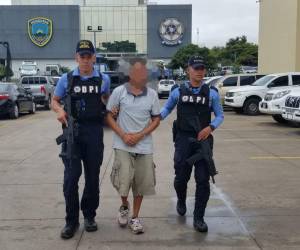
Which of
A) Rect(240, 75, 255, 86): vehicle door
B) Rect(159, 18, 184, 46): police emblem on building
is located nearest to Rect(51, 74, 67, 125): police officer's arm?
Rect(240, 75, 255, 86): vehicle door

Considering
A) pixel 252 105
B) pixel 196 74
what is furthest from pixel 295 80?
pixel 196 74

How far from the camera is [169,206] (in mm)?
6566

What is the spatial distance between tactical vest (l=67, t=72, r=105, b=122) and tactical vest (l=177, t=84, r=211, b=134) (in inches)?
35.5

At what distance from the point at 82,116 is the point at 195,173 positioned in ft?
4.37

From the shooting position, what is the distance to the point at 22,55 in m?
96.6

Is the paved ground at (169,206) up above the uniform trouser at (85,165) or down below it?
below

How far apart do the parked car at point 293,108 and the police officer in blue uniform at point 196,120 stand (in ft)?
28.0

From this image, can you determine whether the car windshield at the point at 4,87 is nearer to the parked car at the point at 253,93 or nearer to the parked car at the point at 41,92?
the parked car at the point at 41,92

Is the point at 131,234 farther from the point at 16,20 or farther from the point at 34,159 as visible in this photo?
the point at 16,20

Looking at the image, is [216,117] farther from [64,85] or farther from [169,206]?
[64,85]

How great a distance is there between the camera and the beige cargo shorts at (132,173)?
209 inches

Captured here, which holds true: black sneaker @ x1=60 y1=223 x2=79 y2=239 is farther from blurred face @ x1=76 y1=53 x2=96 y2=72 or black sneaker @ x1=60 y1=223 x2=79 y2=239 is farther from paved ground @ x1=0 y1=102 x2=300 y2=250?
blurred face @ x1=76 y1=53 x2=96 y2=72

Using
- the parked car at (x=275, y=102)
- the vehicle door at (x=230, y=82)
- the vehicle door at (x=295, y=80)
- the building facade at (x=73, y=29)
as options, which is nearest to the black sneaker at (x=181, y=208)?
the parked car at (x=275, y=102)

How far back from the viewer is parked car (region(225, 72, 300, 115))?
20734 mm
